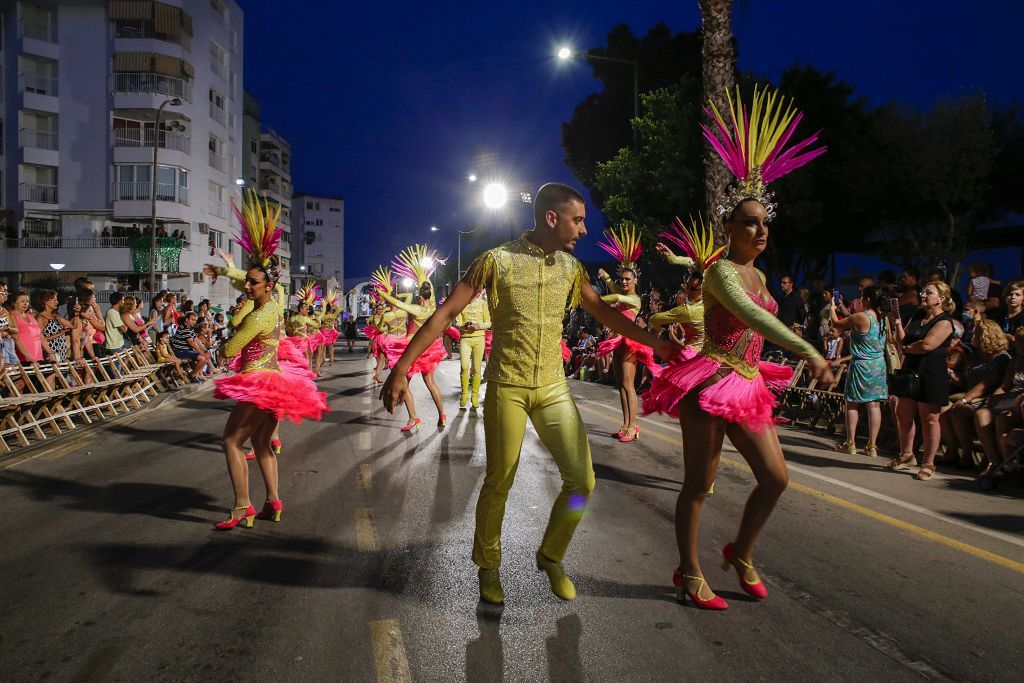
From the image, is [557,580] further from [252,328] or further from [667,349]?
[252,328]

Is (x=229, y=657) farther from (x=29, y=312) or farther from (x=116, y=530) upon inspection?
(x=29, y=312)

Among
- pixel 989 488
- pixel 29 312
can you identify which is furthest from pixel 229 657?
pixel 29 312

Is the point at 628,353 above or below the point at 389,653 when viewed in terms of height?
above

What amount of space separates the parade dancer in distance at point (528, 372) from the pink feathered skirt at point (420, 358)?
18.7 feet

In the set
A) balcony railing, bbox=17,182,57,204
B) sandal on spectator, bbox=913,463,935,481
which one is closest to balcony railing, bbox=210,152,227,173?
balcony railing, bbox=17,182,57,204

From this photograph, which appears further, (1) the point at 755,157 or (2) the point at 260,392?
(2) the point at 260,392

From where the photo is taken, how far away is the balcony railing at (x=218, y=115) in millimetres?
49406

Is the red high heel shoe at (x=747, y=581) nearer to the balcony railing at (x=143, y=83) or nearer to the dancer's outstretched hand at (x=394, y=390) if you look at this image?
the dancer's outstretched hand at (x=394, y=390)

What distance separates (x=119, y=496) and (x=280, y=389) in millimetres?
2285

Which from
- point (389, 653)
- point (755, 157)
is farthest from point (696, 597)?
point (755, 157)

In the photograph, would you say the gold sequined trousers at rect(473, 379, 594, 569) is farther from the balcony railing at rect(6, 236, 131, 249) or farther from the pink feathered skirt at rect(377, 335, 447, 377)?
the balcony railing at rect(6, 236, 131, 249)

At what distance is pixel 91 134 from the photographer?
1737 inches

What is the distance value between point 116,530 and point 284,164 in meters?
79.1

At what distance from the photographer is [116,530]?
225 inches
